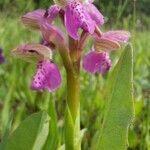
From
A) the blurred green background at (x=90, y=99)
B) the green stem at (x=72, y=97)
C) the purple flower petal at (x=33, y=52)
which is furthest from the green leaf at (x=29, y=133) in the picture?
the blurred green background at (x=90, y=99)

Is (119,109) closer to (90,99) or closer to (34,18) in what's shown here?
(34,18)

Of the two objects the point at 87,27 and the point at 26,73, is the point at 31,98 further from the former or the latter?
the point at 87,27

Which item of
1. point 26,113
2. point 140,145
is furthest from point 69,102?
point 26,113

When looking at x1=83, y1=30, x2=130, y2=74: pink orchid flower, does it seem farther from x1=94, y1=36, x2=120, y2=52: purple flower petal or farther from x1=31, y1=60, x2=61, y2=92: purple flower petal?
x1=31, y1=60, x2=61, y2=92: purple flower petal

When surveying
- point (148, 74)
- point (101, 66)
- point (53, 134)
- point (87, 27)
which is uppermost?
point (87, 27)

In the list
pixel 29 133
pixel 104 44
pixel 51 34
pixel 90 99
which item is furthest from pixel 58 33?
pixel 90 99

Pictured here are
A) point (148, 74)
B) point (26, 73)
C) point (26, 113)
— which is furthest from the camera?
point (148, 74)
